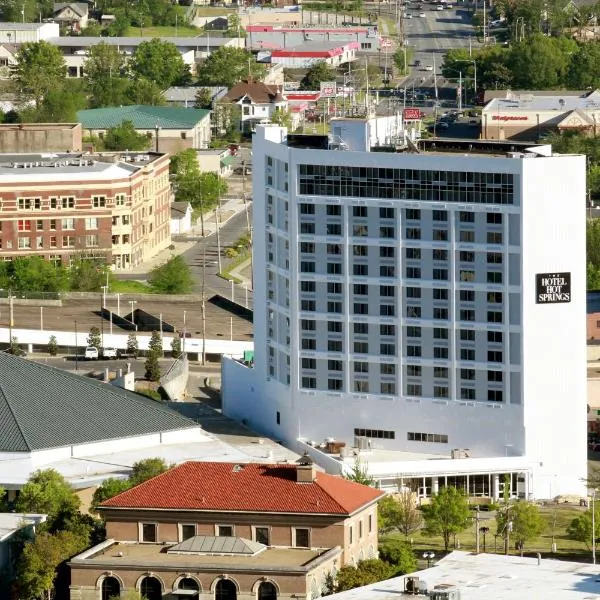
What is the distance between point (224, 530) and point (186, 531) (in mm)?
1672

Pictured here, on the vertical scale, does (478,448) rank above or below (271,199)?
below

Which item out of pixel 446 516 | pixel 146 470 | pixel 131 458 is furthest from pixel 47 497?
pixel 446 516

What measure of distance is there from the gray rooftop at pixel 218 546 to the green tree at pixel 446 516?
558 inches

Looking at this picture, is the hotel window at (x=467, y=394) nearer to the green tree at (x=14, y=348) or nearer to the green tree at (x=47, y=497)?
the green tree at (x=47, y=497)

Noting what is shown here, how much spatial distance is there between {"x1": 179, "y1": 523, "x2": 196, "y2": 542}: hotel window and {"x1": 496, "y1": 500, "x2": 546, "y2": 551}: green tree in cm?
1750

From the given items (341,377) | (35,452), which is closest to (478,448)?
(341,377)

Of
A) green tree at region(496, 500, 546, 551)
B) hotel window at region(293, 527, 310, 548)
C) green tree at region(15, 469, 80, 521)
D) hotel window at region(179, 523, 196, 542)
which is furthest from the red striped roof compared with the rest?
green tree at region(496, 500, 546, 551)

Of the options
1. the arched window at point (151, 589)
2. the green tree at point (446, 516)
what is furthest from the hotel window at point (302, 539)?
the green tree at point (446, 516)

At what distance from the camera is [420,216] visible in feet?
537

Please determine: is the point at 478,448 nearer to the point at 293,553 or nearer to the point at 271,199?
the point at 271,199

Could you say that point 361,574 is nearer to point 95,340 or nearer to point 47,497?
point 47,497

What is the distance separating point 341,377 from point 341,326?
8.55ft

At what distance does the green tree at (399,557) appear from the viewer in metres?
138

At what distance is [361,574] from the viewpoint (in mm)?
134000
